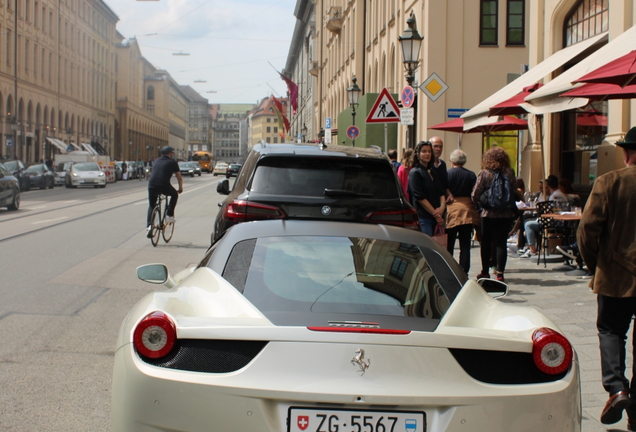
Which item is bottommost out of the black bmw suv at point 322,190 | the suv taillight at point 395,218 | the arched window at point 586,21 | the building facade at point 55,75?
the suv taillight at point 395,218

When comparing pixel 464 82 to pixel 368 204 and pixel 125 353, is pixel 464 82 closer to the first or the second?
pixel 368 204

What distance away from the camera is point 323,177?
23.5ft

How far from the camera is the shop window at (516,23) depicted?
24391 millimetres

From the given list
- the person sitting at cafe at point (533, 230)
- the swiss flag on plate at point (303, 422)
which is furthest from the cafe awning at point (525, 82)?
the swiss flag on plate at point (303, 422)

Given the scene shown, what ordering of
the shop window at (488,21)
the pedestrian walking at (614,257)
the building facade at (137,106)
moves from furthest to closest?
the building facade at (137,106) → the shop window at (488,21) → the pedestrian walking at (614,257)

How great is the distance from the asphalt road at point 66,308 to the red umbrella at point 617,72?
17.7ft

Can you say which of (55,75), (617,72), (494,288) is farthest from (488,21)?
(55,75)

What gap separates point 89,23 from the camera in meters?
87.9

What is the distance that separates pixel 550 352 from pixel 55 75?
77.5 m

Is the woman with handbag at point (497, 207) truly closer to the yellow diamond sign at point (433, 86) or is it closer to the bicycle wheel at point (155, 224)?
the yellow diamond sign at point (433, 86)

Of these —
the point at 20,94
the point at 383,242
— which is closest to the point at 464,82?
the point at 383,242

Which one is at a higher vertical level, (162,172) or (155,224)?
(162,172)

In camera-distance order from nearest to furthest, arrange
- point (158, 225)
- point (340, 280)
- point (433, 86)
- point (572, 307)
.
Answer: point (340, 280) < point (572, 307) < point (158, 225) < point (433, 86)

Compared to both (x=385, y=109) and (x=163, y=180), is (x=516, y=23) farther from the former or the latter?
(x=163, y=180)
